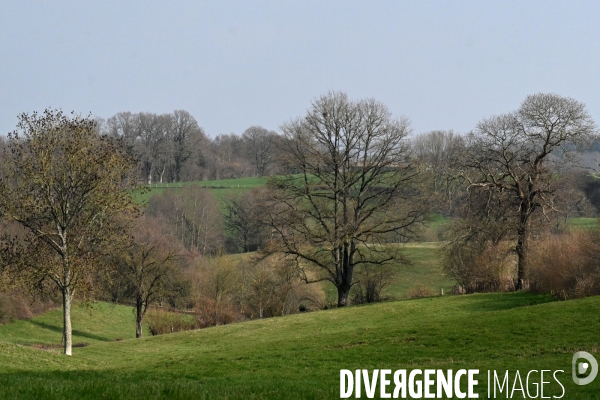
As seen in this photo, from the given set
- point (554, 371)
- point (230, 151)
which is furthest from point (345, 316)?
point (230, 151)

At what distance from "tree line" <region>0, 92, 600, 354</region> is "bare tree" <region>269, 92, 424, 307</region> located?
11cm

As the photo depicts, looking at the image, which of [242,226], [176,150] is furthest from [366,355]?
[176,150]

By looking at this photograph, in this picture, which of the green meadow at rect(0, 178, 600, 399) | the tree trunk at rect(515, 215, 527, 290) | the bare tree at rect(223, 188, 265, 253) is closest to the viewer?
the green meadow at rect(0, 178, 600, 399)

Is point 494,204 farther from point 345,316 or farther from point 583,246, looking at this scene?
point 345,316

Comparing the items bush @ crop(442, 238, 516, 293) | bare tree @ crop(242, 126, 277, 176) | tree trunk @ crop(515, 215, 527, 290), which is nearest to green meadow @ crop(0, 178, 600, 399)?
tree trunk @ crop(515, 215, 527, 290)

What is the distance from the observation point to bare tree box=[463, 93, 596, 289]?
37938 mm

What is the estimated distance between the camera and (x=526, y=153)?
3966 centimetres

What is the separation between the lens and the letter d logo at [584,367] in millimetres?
14680

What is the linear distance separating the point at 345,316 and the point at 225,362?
48.5ft

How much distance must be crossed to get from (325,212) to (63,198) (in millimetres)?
21791

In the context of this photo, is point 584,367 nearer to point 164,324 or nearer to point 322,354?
point 322,354

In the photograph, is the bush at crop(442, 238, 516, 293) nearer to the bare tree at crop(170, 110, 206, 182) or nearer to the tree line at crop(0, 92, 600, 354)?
the tree line at crop(0, 92, 600, 354)

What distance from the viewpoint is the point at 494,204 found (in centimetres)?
4081

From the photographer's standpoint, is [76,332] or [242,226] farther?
[242,226]
